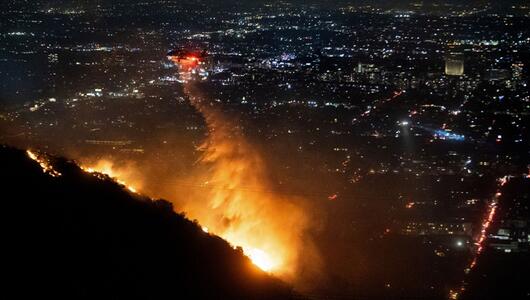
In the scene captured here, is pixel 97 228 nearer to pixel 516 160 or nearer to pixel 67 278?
pixel 67 278

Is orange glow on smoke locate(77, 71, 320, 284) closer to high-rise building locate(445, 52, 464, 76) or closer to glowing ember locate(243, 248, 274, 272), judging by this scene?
glowing ember locate(243, 248, 274, 272)

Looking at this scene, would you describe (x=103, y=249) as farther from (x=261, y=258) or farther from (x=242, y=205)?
(x=242, y=205)

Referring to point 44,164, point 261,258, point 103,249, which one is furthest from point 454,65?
point 103,249

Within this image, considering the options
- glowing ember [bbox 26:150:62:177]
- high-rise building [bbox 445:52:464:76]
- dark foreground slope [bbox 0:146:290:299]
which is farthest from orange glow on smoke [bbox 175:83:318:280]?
high-rise building [bbox 445:52:464:76]

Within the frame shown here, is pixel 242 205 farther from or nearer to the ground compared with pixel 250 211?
farther from the ground

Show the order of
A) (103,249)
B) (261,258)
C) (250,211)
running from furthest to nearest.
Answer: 1. (250,211)
2. (261,258)
3. (103,249)

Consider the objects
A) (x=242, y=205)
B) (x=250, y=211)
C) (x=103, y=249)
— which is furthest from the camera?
(x=242, y=205)
